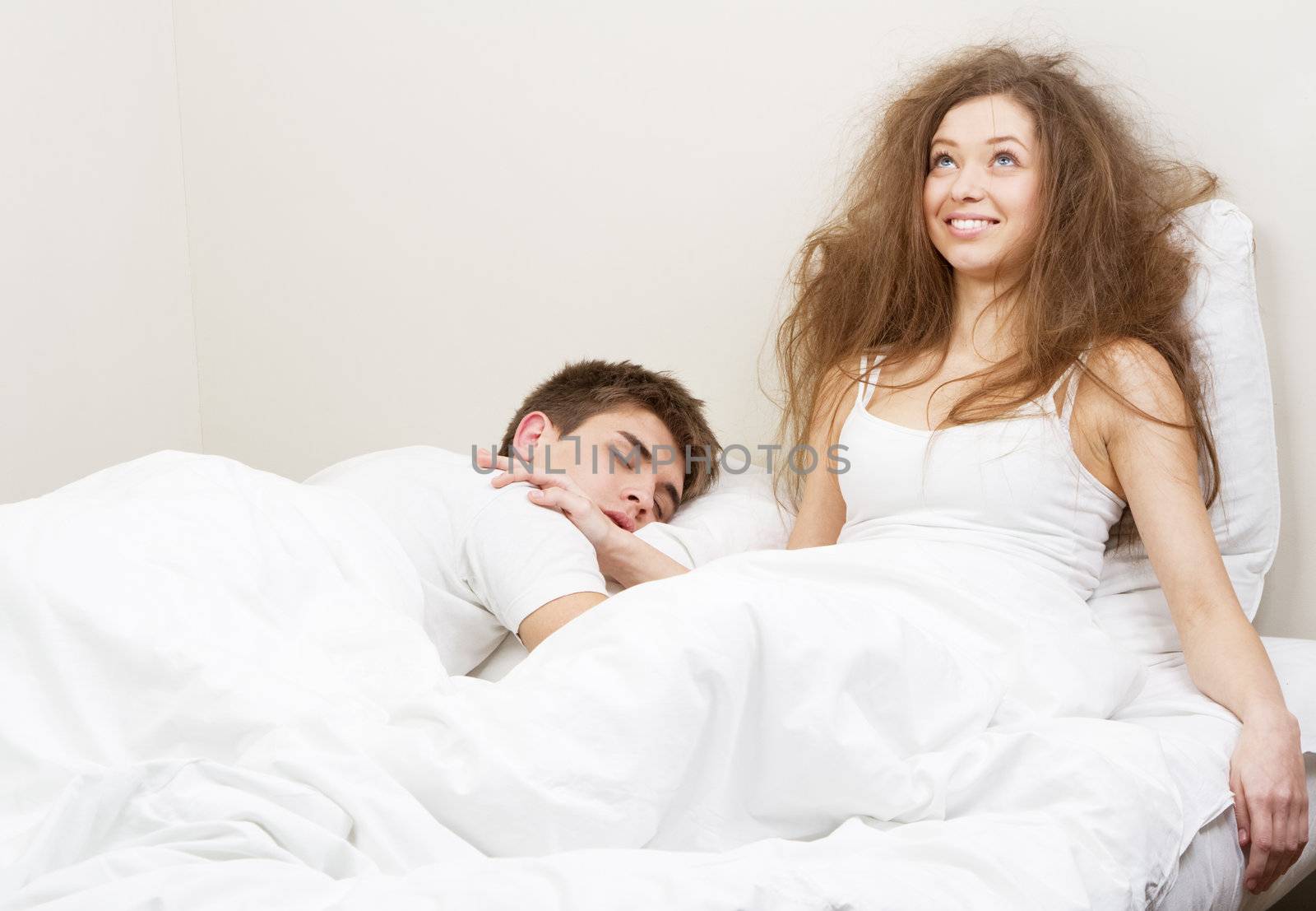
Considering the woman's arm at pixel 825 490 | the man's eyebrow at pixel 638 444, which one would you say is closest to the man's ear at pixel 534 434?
the man's eyebrow at pixel 638 444

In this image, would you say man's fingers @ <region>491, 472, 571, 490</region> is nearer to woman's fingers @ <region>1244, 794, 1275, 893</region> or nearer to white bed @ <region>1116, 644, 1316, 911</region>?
white bed @ <region>1116, 644, 1316, 911</region>

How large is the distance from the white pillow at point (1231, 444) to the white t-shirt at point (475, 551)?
643mm

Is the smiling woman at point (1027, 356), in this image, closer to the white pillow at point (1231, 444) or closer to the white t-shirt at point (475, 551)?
Result: the white pillow at point (1231, 444)

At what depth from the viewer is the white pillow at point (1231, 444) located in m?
1.47

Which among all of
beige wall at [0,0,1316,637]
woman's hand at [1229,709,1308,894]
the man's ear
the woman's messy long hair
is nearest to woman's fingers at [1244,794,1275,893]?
woman's hand at [1229,709,1308,894]

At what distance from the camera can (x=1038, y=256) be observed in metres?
1.51

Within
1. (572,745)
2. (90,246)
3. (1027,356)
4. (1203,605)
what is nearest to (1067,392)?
(1027,356)

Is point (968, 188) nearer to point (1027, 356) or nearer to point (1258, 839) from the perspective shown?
point (1027, 356)

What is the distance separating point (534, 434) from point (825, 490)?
1.33 ft

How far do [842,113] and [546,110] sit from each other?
53 cm

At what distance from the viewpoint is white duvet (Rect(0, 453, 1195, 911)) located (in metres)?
0.85

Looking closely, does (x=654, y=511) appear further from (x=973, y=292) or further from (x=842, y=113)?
(x=842, y=113)

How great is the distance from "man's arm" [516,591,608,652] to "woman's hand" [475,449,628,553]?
0.16 meters

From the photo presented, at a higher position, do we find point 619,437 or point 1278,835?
point 619,437
